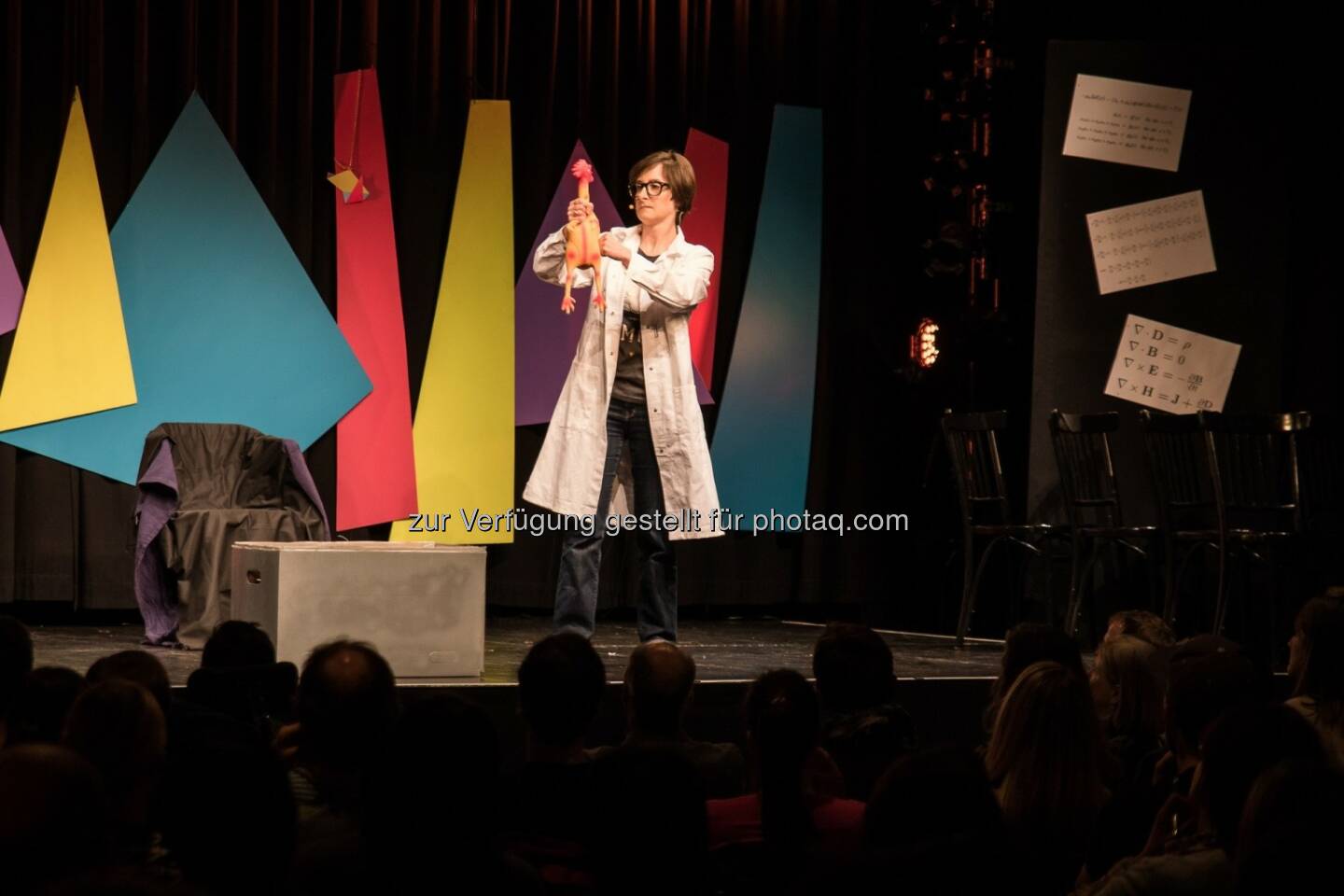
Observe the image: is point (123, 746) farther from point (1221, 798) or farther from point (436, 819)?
point (1221, 798)

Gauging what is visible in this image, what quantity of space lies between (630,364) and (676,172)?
604mm

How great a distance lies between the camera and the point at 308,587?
410 cm

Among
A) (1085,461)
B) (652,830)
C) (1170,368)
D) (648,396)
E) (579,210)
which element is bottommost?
(652,830)

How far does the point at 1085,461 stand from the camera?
19.8 feet

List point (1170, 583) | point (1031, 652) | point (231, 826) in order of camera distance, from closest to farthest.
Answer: point (231, 826)
point (1031, 652)
point (1170, 583)

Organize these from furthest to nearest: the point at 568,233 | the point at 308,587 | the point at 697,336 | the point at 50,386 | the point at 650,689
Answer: the point at 697,336
the point at 50,386
the point at 568,233
the point at 308,587
the point at 650,689

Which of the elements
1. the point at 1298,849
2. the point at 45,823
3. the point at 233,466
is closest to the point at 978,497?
the point at 233,466

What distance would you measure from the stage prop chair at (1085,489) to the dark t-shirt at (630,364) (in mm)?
1693

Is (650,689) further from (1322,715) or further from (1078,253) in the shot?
(1078,253)

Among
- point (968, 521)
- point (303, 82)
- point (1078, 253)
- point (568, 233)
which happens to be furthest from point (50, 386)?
point (1078, 253)

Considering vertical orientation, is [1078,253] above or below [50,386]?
above

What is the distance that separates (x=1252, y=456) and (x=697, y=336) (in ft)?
7.93

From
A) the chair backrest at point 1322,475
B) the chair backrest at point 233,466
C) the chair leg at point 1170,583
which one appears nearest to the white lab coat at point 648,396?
the chair backrest at point 233,466

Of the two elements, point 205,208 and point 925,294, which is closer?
point 205,208
